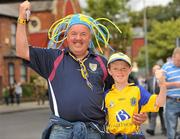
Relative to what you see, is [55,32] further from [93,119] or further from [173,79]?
[173,79]

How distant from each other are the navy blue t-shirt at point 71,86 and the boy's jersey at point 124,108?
9 cm

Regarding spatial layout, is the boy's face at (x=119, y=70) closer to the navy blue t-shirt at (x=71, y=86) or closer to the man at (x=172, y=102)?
the navy blue t-shirt at (x=71, y=86)

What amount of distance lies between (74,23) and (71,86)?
583 mm

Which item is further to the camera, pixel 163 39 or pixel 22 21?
pixel 163 39

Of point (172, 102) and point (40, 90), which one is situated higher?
point (40, 90)

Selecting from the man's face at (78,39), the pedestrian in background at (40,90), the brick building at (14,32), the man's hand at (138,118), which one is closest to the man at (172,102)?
the man's hand at (138,118)

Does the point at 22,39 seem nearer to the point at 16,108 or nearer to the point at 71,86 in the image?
the point at 71,86

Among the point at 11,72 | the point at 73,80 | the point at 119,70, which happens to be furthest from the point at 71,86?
the point at 11,72

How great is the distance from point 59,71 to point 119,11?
129 feet

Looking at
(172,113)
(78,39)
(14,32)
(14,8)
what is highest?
(14,8)

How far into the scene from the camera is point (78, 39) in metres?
4.48

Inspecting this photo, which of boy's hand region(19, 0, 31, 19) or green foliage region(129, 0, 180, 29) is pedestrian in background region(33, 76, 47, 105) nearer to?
boy's hand region(19, 0, 31, 19)

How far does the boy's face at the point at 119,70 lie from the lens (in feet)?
14.9

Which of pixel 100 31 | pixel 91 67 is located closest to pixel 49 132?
pixel 91 67
